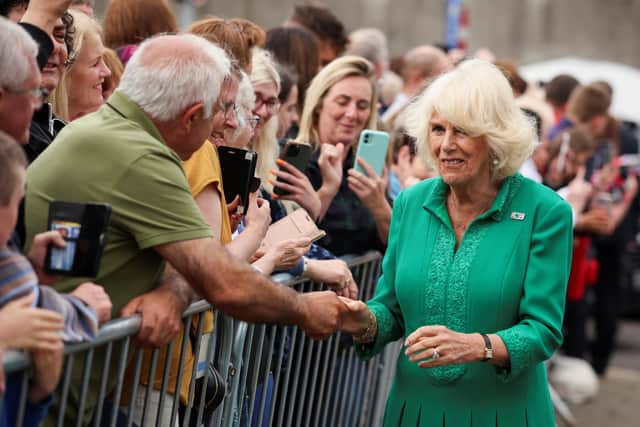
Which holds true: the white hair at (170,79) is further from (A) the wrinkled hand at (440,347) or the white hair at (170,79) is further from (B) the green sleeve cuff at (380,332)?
(B) the green sleeve cuff at (380,332)

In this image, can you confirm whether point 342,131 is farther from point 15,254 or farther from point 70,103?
point 15,254

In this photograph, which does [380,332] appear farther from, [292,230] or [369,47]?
[369,47]

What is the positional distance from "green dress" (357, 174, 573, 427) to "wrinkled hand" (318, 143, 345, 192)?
4.05 ft

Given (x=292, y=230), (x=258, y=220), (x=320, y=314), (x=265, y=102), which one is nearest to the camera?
(x=320, y=314)

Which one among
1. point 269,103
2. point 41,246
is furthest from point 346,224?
point 41,246

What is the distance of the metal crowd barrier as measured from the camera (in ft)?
Answer: 10.4

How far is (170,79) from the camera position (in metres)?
3.42

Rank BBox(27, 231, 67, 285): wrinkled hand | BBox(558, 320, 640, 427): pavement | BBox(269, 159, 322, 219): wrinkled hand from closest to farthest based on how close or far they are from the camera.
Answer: BBox(27, 231, 67, 285): wrinkled hand, BBox(269, 159, 322, 219): wrinkled hand, BBox(558, 320, 640, 427): pavement

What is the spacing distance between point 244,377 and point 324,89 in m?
2.30

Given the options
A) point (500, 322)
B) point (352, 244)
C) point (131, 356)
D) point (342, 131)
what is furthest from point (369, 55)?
point (131, 356)

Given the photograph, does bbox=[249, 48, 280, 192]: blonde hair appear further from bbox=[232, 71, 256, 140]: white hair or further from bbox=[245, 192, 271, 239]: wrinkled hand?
bbox=[245, 192, 271, 239]: wrinkled hand

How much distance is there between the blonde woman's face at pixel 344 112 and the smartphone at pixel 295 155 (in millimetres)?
933

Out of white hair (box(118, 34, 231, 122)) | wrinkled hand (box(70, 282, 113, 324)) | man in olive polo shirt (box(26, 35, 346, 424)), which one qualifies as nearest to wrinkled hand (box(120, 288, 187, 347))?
man in olive polo shirt (box(26, 35, 346, 424))

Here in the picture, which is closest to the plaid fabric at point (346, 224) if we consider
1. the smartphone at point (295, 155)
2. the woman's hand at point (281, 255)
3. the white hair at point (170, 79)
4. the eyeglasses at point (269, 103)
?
the eyeglasses at point (269, 103)
